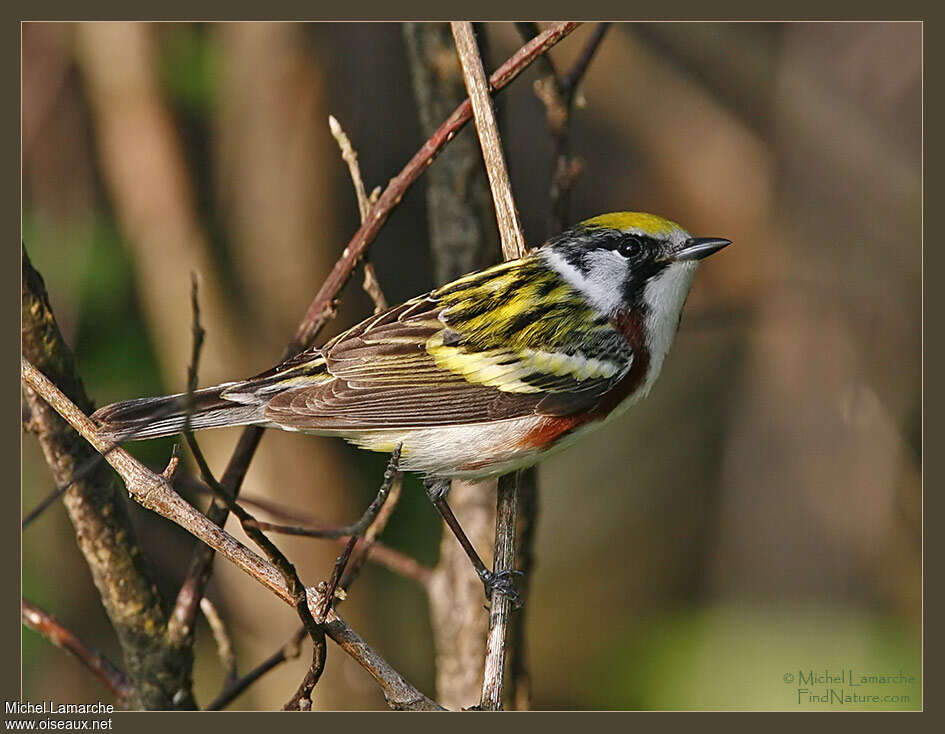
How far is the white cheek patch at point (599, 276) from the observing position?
3285 mm

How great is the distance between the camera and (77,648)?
9.20 feet

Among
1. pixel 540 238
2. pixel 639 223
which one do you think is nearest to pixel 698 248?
pixel 639 223

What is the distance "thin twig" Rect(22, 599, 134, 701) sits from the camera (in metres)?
2.79

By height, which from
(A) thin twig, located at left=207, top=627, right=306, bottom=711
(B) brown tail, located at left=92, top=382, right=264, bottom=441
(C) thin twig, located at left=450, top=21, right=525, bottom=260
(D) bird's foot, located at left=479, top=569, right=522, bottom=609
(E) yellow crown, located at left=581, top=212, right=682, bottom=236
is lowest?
(A) thin twig, located at left=207, top=627, right=306, bottom=711

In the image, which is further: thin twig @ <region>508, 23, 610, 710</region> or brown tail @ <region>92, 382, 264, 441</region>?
thin twig @ <region>508, 23, 610, 710</region>

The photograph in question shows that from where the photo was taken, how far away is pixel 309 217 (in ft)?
16.7

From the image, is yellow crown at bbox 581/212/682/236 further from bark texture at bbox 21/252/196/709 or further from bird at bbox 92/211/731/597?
bark texture at bbox 21/252/196/709

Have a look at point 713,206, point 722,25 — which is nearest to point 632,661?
point 713,206

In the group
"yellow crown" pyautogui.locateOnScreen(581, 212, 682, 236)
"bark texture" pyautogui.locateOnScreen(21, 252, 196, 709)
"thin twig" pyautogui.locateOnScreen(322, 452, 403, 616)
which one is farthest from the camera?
"yellow crown" pyautogui.locateOnScreen(581, 212, 682, 236)

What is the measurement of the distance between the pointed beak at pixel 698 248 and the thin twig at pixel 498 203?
56 centimetres

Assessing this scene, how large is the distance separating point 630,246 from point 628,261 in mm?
52

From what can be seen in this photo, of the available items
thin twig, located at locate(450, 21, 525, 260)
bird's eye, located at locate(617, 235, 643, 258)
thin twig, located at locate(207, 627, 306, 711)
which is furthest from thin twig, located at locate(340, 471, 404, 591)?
bird's eye, located at locate(617, 235, 643, 258)

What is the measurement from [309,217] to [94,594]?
7.20 feet

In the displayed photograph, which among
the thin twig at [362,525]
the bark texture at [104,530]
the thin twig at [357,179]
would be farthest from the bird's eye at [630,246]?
the bark texture at [104,530]
